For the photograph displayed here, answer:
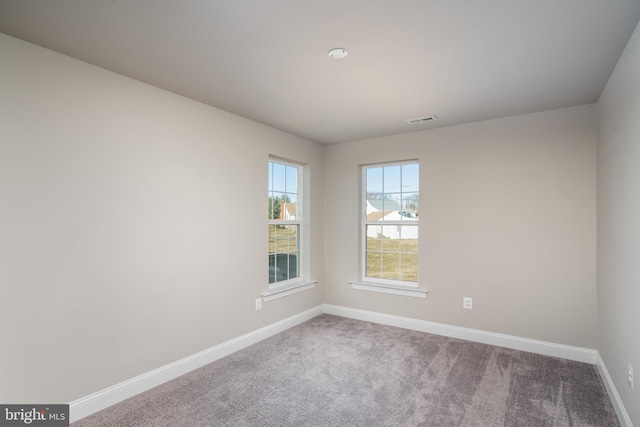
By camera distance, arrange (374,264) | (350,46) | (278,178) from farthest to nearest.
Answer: (374,264) < (278,178) < (350,46)

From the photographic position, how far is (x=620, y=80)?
2.21 metres

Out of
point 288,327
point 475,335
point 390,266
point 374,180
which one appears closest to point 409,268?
point 390,266

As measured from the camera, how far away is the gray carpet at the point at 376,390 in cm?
220

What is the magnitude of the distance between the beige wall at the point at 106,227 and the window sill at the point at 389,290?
5.30ft

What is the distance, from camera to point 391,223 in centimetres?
432

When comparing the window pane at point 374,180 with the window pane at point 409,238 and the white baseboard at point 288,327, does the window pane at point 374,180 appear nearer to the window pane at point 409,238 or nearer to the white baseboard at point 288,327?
the window pane at point 409,238

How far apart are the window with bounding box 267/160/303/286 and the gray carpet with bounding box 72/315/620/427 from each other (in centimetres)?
98

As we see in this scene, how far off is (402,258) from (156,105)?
10.5 feet

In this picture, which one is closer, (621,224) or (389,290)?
(621,224)

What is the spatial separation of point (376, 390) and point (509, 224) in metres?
2.18

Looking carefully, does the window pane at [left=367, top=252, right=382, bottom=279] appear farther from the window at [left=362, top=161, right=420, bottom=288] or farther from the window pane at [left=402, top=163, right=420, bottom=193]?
the window pane at [left=402, top=163, right=420, bottom=193]

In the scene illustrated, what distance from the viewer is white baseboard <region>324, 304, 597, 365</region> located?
3.10 meters

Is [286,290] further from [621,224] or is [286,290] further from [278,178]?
[621,224]

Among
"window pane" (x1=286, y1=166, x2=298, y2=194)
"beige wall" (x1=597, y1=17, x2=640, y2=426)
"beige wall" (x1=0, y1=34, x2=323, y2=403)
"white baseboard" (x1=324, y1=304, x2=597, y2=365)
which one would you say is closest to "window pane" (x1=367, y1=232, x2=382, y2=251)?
"white baseboard" (x1=324, y1=304, x2=597, y2=365)
